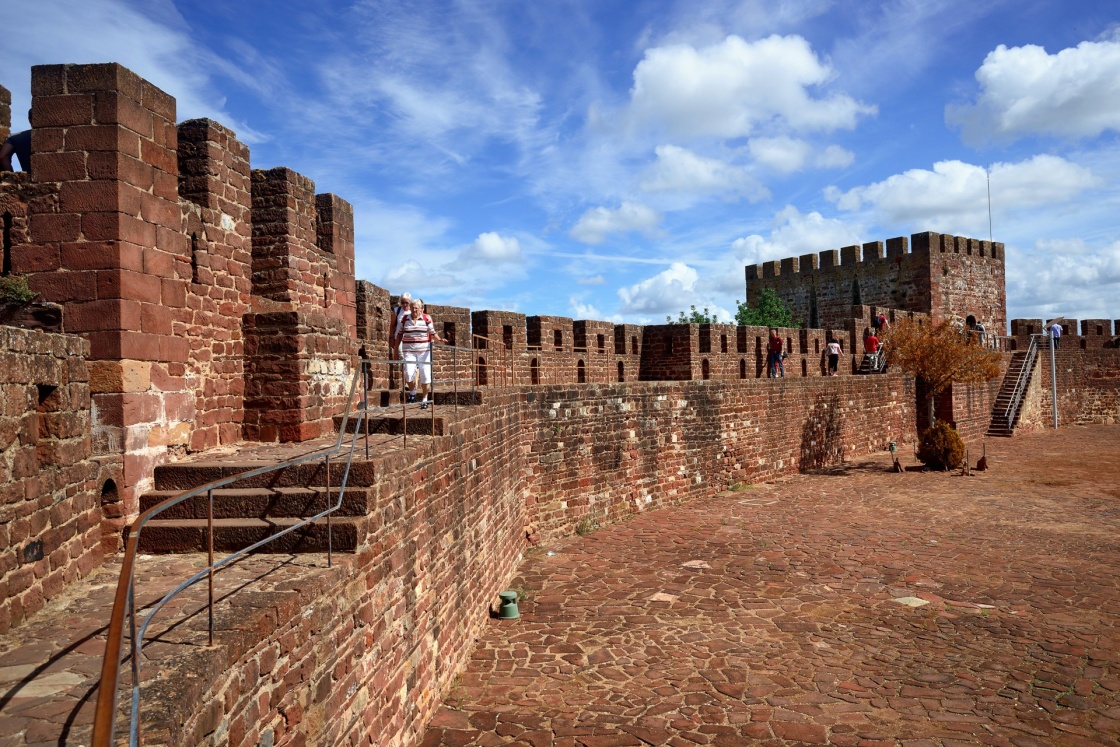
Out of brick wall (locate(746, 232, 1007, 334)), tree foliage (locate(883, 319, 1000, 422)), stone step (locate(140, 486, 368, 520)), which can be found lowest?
stone step (locate(140, 486, 368, 520))

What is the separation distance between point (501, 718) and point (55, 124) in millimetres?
5744

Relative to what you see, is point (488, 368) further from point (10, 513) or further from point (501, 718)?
point (10, 513)

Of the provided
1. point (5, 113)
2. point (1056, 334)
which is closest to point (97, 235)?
point (5, 113)

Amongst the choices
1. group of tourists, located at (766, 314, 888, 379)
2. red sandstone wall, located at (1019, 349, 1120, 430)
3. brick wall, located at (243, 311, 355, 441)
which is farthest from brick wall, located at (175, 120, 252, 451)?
red sandstone wall, located at (1019, 349, 1120, 430)

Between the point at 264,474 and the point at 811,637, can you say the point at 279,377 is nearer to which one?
the point at 264,474

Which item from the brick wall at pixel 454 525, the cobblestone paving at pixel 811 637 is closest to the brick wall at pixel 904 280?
the brick wall at pixel 454 525

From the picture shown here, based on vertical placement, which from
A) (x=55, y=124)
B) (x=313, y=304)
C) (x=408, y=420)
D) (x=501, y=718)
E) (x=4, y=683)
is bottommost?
(x=501, y=718)

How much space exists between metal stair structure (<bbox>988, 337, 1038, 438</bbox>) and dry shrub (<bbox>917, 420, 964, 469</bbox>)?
35.6 ft

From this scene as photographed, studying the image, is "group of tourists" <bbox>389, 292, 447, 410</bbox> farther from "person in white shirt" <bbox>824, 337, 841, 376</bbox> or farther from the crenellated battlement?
the crenellated battlement

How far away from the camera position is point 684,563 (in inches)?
399

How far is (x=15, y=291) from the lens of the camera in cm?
534

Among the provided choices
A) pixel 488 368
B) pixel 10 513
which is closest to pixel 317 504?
pixel 10 513

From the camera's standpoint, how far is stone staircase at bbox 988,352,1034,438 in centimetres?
2748

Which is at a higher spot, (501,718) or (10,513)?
(10,513)
